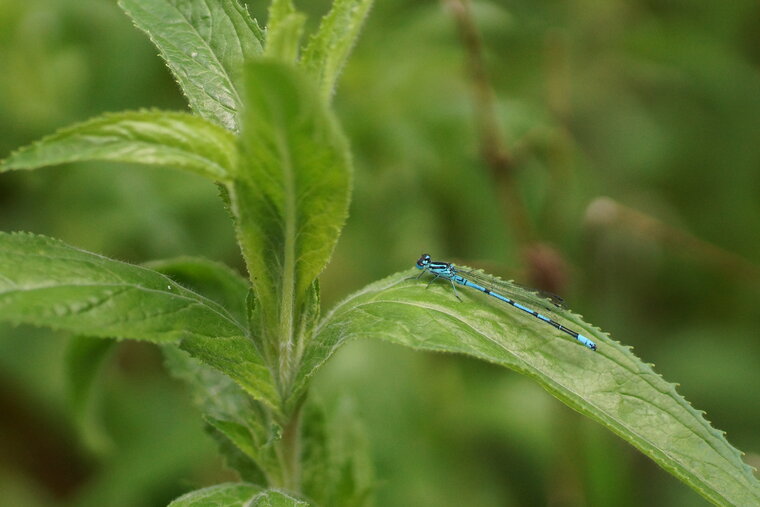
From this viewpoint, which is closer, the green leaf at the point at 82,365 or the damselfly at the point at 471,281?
the damselfly at the point at 471,281

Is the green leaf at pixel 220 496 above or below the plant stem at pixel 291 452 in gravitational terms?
below

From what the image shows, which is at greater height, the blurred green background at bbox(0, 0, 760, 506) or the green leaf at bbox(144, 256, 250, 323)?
the blurred green background at bbox(0, 0, 760, 506)

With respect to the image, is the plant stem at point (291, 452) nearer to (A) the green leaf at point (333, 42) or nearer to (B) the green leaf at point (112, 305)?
(B) the green leaf at point (112, 305)

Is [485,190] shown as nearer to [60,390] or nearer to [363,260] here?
[363,260]

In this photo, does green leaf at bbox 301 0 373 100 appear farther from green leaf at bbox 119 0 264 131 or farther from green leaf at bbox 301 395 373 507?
green leaf at bbox 301 395 373 507

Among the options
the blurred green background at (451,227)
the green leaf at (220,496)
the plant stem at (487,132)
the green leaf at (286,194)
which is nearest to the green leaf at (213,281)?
the green leaf at (286,194)

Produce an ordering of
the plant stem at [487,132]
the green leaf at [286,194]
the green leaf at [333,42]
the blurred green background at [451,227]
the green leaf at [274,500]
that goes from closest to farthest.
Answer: the green leaf at [286,194] < the green leaf at [274,500] < the green leaf at [333,42] < the plant stem at [487,132] < the blurred green background at [451,227]

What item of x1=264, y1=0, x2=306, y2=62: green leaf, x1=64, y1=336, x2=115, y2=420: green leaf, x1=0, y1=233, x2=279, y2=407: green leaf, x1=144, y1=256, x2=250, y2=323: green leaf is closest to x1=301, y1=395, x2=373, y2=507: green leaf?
x1=144, y1=256, x2=250, y2=323: green leaf

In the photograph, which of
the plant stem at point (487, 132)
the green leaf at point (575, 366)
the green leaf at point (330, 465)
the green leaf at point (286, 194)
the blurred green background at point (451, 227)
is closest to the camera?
the green leaf at point (286, 194)
